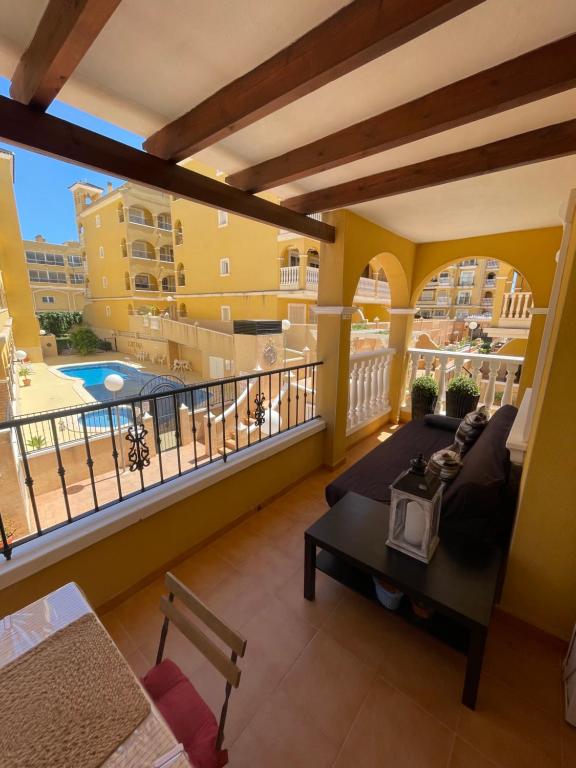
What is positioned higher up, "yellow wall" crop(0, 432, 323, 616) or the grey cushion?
the grey cushion

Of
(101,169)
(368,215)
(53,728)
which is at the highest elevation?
(368,215)

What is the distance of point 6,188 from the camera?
33.7 ft

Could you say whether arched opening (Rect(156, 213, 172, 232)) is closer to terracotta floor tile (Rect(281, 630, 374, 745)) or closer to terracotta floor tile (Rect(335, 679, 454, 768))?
terracotta floor tile (Rect(281, 630, 374, 745))

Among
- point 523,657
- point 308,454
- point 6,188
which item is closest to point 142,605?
point 308,454

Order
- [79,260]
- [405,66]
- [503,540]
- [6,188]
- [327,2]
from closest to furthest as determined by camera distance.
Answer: [327,2], [405,66], [503,540], [6,188], [79,260]

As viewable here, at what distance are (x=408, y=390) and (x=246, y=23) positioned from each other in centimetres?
441

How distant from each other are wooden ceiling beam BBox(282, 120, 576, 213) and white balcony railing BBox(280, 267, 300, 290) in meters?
7.78

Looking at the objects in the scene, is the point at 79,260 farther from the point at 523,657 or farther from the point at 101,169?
the point at 523,657

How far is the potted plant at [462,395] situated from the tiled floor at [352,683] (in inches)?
101

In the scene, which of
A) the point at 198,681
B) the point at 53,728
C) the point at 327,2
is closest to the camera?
the point at 53,728

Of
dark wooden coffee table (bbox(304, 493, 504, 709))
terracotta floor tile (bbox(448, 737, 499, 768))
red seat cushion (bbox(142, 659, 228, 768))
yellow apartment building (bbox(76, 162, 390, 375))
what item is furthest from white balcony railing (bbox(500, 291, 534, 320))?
red seat cushion (bbox(142, 659, 228, 768))

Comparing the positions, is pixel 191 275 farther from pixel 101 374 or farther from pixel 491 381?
pixel 491 381

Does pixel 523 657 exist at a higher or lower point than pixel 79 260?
lower

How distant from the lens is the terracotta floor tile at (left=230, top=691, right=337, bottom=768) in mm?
1133
